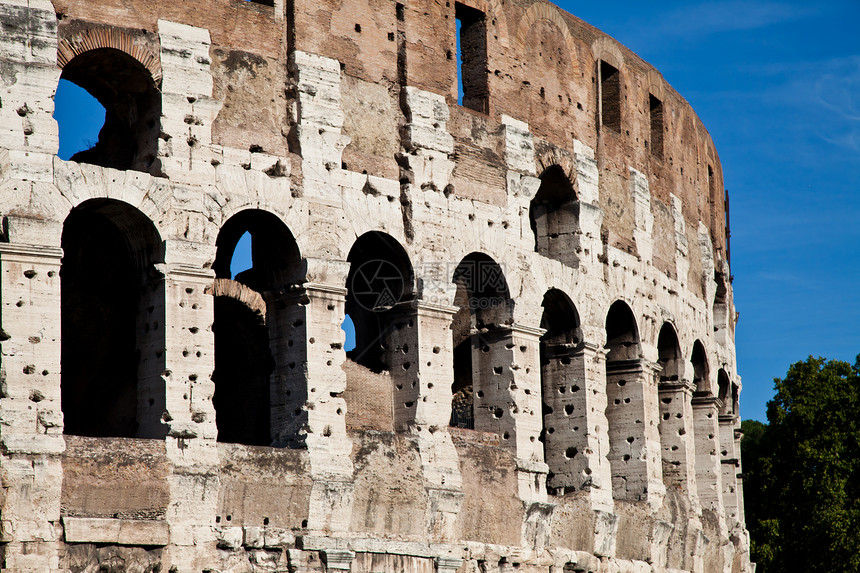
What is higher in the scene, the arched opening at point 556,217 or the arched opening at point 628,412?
the arched opening at point 556,217

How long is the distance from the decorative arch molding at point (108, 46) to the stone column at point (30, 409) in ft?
7.14

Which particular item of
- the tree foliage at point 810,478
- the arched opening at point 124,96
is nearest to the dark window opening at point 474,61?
the arched opening at point 124,96

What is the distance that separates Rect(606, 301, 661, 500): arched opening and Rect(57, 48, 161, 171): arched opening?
8559 millimetres

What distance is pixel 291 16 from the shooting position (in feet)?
55.9

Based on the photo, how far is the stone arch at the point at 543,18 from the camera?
2019 cm

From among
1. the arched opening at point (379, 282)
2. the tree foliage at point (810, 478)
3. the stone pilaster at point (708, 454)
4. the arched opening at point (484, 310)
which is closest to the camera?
the arched opening at point (379, 282)

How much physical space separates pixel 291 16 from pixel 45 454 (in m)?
6.03

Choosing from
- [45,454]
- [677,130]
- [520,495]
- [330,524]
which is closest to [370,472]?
[330,524]

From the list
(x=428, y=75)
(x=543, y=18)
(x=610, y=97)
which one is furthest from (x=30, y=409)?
(x=610, y=97)

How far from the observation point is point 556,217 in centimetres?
2105

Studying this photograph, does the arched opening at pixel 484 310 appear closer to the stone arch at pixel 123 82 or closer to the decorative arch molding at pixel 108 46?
the stone arch at pixel 123 82

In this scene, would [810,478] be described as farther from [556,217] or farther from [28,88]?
[28,88]

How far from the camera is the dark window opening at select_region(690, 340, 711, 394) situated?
82.7 feet

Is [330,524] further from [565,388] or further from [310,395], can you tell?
[565,388]
